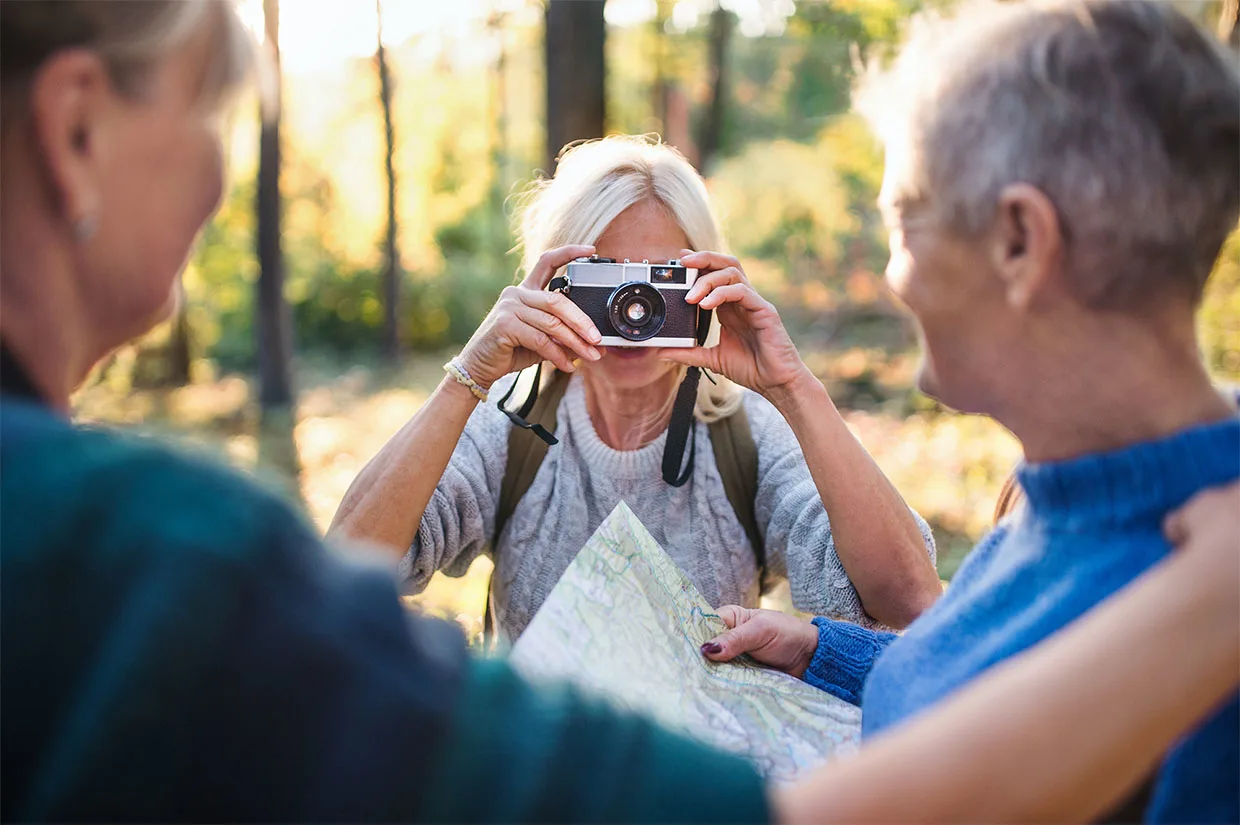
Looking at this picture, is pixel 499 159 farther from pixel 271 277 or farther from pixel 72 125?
pixel 72 125

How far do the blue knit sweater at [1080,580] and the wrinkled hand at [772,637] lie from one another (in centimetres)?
40

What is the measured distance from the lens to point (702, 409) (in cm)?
256

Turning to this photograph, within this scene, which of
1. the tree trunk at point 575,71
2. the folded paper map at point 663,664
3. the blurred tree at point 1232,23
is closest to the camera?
the folded paper map at point 663,664

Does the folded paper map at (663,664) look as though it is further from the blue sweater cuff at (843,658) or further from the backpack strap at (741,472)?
the backpack strap at (741,472)

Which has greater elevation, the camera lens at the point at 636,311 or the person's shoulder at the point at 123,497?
the person's shoulder at the point at 123,497

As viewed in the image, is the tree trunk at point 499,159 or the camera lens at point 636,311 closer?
the camera lens at point 636,311

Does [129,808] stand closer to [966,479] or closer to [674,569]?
[674,569]

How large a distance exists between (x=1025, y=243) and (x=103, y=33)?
3.21 ft

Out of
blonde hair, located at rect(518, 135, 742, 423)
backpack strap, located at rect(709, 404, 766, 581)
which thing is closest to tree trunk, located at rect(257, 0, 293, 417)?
blonde hair, located at rect(518, 135, 742, 423)

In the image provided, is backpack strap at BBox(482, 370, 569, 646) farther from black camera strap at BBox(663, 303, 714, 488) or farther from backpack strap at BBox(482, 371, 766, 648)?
black camera strap at BBox(663, 303, 714, 488)

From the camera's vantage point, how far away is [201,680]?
77 cm

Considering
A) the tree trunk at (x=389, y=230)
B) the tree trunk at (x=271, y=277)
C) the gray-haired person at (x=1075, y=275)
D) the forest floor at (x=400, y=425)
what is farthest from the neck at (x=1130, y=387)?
the tree trunk at (x=389, y=230)

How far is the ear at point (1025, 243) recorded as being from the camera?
3.42 ft

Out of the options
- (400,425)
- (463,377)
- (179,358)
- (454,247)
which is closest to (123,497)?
(463,377)
